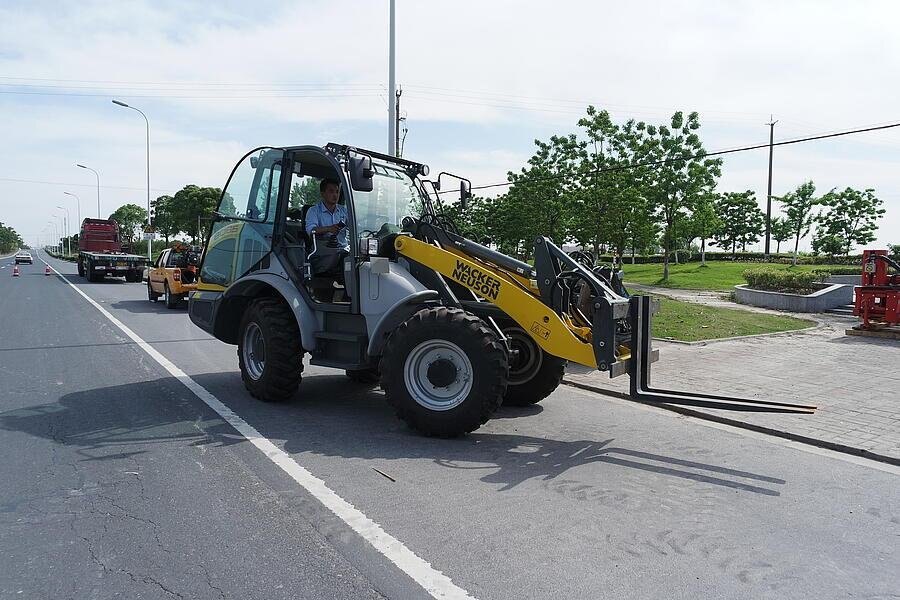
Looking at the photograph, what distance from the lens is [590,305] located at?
6.07 m

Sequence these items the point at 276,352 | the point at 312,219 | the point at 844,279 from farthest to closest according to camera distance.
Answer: the point at 844,279 < the point at 312,219 < the point at 276,352

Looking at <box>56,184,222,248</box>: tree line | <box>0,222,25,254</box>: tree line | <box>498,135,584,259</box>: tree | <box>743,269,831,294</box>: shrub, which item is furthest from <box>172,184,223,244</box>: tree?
<box>0,222,25,254</box>: tree line

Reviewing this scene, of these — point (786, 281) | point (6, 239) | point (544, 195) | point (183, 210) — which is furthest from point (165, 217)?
point (6, 239)

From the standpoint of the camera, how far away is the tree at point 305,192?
24.9 ft

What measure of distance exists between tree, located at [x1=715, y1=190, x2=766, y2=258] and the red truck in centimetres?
4783

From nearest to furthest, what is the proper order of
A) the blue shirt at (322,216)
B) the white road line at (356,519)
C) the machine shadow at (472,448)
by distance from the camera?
1. the white road line at (356,519)
2. the machine shadow at (472,448)
3. the blue shirt at (322,216)

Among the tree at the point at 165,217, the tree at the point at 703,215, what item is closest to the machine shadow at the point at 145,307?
the tree at the point at 703,215

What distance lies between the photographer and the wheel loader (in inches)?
228

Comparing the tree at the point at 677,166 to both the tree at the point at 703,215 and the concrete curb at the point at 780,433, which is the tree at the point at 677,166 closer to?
the tree at the point at 703,215

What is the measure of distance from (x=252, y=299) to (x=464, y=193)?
9.09 feet

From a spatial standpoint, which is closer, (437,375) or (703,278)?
(437,375)

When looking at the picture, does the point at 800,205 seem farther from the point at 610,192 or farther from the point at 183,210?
the point at 183,210

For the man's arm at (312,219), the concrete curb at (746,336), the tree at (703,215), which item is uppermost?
the tree at (703,215)

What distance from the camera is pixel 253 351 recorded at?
7.63 metres
